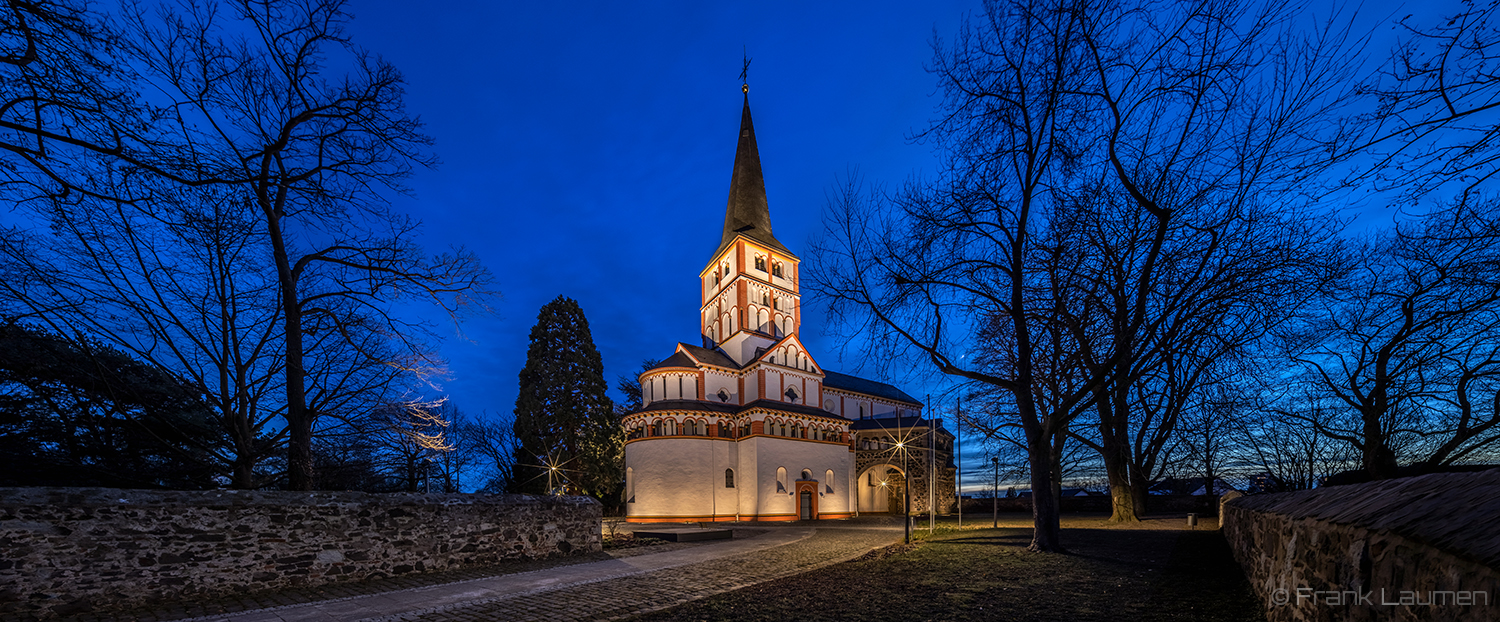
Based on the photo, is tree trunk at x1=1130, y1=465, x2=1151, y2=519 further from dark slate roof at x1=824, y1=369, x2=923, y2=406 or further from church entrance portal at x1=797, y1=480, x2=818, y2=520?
dark slate roof at x1=824, y1=369, x2=923, y2=406

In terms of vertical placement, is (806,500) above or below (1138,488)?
below

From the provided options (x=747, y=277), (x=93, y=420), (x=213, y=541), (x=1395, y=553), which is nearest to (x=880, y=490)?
(x=747, y=277)

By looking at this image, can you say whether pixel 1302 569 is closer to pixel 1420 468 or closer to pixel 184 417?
pixel 1420 468

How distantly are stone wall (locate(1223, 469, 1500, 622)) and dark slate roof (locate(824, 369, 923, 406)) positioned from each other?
125 feet

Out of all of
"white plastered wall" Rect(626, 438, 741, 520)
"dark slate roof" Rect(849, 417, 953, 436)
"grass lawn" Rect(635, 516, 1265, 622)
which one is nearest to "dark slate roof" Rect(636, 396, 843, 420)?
"white plastered wall" Rect(626, 438, 741, 520)

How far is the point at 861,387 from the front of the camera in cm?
4781

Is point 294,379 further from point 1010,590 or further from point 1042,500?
point 1042,500

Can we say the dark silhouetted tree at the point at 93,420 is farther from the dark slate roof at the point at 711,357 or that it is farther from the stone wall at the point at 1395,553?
the dark slate roof at the point at 711,357

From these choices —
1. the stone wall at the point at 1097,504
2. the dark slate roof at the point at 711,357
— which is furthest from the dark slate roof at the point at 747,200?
the stone wall at the point at 1097,504

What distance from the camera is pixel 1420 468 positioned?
10.1 m

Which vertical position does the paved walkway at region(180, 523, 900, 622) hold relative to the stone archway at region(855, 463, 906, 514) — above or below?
above

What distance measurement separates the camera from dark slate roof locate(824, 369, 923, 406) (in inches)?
1768

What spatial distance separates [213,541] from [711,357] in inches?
1202

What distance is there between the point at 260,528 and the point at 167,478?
4.90m
